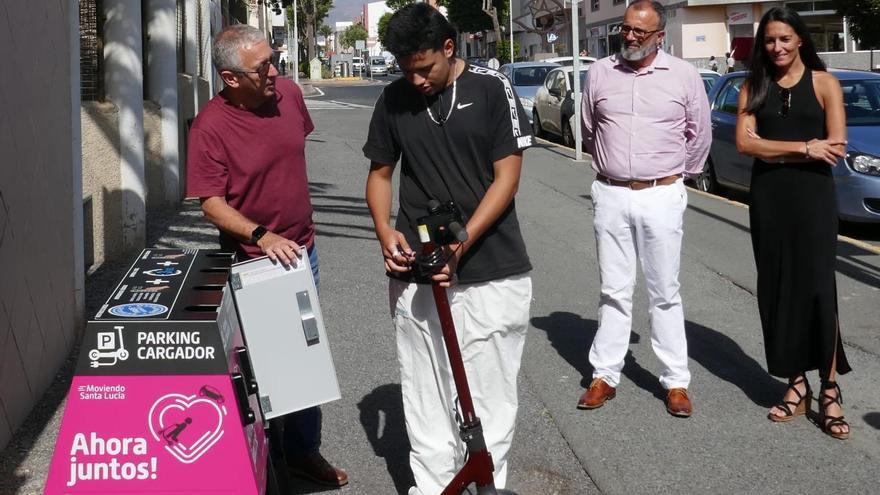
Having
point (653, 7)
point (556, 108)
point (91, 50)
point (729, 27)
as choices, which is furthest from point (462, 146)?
point (729, 27)

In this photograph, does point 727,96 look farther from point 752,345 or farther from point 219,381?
point 219,381

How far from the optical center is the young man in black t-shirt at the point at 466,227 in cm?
387

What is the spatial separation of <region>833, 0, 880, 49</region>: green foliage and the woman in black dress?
92.3ft

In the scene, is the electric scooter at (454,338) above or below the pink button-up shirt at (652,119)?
below

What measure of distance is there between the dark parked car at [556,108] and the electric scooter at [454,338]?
1580 cm

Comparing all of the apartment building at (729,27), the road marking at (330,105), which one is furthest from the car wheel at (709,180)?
the apartment building at (729,27)

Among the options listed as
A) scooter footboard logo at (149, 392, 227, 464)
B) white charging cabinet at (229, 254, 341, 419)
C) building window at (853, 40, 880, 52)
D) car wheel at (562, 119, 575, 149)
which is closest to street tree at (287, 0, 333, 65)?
building window at (853, 40, 880, 52)

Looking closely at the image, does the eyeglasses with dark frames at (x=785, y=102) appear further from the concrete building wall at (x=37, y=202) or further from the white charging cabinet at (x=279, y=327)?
the concrete building wall at (x=37, y=202)

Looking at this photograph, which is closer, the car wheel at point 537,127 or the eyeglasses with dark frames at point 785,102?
the eyeglasses with dark frames at point 785,102

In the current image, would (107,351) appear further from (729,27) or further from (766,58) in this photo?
(729,27)

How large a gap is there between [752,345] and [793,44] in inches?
89.5

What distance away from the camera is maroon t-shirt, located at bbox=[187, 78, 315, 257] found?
13.9 ft

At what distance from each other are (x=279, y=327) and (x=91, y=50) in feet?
20.8

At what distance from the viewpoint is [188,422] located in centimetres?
345
